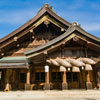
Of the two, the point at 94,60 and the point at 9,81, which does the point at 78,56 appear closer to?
the point at 94,60

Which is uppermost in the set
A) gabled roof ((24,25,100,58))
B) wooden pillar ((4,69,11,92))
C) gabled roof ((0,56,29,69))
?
gabled roof ((24,25,100,58))

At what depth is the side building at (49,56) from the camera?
26.9 ft

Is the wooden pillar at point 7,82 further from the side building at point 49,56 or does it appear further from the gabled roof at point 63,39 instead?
the gabled roof at point 63,39

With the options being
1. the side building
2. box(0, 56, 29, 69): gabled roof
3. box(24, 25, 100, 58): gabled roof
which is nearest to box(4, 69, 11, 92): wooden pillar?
the side building

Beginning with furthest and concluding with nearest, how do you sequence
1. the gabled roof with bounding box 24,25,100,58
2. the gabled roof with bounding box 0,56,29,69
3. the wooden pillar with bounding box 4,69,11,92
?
the wooden pillar with bounding box 4,69,11,92
the gabled roof with bounding box 0,56,29,69
the gabled roof with bounding box 24,25,100,58

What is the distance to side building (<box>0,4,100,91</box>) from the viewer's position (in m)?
8.21

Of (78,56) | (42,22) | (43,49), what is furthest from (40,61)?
(42,22)

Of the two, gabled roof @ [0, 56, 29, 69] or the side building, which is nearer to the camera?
the side building

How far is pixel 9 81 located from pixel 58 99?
543 centimetres

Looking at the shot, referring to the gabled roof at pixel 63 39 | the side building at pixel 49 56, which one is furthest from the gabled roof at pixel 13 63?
the gabled roof at pixel 63 39

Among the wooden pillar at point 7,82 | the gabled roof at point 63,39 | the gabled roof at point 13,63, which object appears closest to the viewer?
the gabled roof at point 63,39

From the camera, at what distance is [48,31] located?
1153cm

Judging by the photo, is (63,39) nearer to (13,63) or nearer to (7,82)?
(13,63)

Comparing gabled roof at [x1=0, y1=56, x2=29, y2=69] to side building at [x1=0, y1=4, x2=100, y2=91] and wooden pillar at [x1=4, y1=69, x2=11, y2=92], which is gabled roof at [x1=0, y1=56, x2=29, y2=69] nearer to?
side building at [x1=0, y1=4, x2=100, y2=91]
